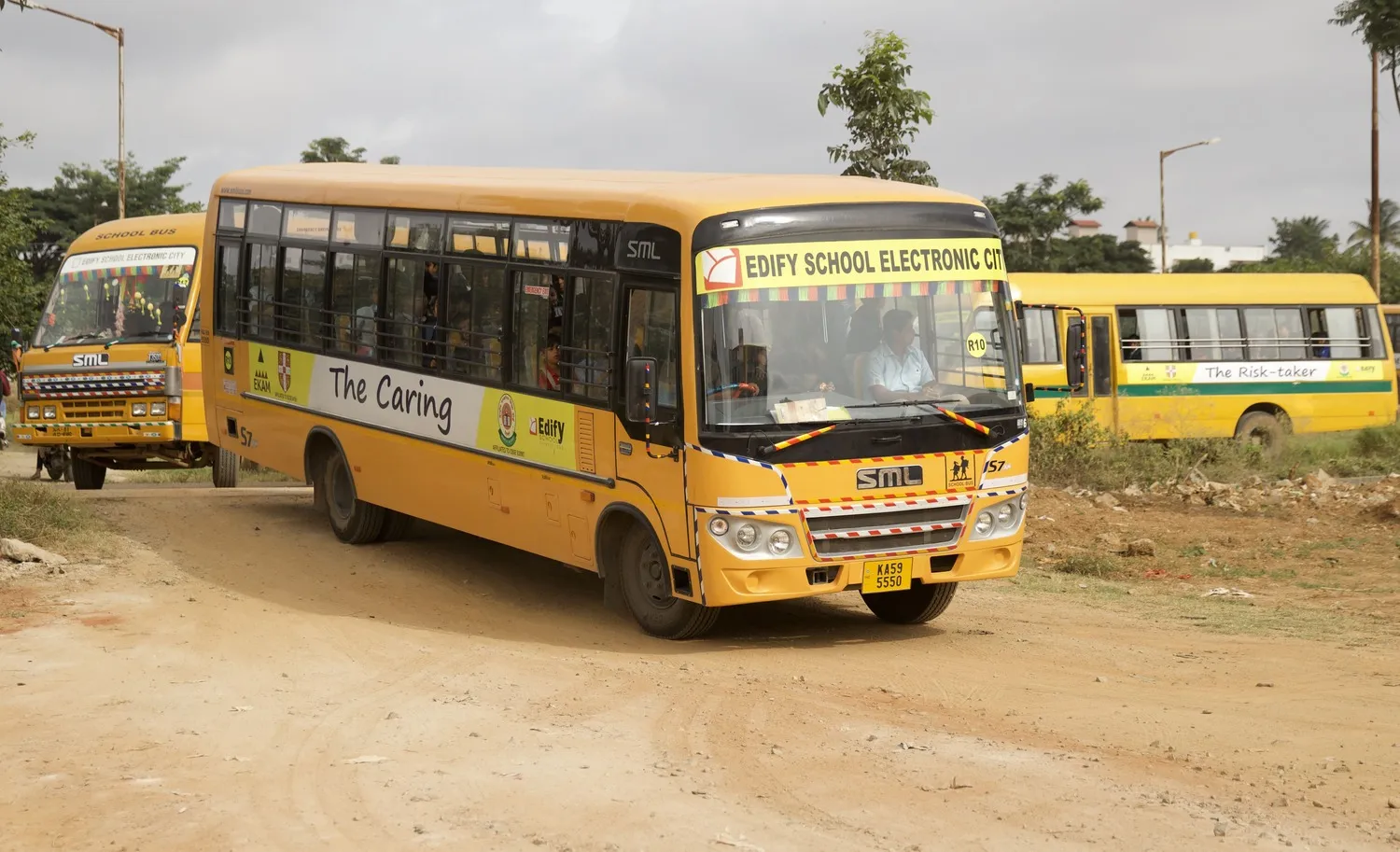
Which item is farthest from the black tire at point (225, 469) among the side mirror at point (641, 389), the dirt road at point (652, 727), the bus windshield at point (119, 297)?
the side mirror at point (641, 389)

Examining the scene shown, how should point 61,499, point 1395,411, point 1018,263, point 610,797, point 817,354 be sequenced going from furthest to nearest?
point 1018,263, point 1395,411, point 61,499, point 817,354, point 610,797

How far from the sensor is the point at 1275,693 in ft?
29.6

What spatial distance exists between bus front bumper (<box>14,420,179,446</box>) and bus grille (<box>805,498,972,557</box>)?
1128 cm

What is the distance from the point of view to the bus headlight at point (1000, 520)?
418 inches

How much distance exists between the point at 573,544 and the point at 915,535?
8.01 feet

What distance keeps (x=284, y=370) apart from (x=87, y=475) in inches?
288

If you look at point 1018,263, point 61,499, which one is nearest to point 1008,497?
point 61,499

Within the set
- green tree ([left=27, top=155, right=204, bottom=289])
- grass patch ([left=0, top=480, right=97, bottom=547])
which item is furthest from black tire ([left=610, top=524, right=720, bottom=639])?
→ green tree ([left=27, top=155, right=204, bottom=289])

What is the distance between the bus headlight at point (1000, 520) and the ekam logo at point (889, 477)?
23.9 inches

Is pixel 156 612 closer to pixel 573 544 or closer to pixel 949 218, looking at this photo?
pixel 573 544

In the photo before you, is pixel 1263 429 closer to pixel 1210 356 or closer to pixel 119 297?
pixel 1210 356

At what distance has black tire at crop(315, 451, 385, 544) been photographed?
1470 cm

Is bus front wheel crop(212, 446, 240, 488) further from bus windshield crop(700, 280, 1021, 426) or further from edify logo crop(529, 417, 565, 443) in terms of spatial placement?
bus windshield crop(700, 280, 1021, 426)

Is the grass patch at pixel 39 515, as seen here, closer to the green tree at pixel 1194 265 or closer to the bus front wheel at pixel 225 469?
the bus front wheel at pixel 225 469
